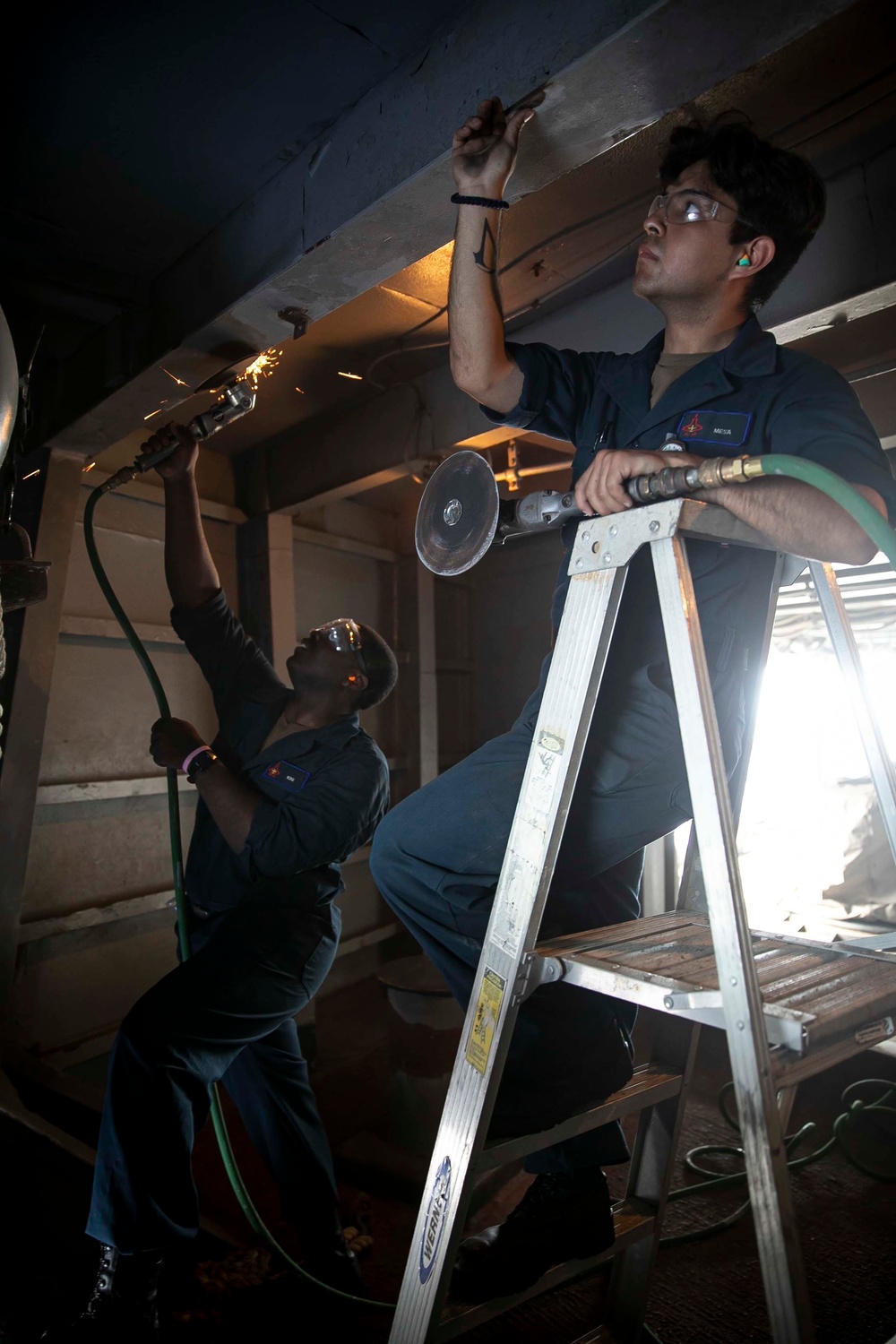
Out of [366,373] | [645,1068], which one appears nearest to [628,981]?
[645,1068]

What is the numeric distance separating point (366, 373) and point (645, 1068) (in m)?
2.91

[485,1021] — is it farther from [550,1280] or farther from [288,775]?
[288,775]

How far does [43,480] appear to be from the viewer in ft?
9.19

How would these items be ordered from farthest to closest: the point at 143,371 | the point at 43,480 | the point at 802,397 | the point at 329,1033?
the point at 329,1033
the point at 43,480
the point at 143,371
the point at 802,397

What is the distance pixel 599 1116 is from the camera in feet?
4.81

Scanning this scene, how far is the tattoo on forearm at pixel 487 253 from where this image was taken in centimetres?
145

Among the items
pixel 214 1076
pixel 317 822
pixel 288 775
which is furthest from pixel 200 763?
pixel 214 1076

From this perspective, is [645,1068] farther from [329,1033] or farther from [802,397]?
[329,1033]

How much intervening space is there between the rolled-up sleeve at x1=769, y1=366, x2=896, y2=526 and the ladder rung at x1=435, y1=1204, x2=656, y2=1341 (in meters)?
1.43

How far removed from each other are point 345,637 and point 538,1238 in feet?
6.28

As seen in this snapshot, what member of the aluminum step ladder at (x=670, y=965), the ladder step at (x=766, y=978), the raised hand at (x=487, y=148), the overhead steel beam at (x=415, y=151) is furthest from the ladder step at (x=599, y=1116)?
the overhead steel beam at (x=415, y=151)

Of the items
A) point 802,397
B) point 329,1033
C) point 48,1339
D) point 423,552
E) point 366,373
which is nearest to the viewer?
point 802,397

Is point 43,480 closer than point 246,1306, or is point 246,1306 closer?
point 246,1306

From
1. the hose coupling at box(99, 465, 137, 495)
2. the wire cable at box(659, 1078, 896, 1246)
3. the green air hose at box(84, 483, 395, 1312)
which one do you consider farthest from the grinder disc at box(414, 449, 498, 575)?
the wire cable at box(659, 1078, 896, 1246)
